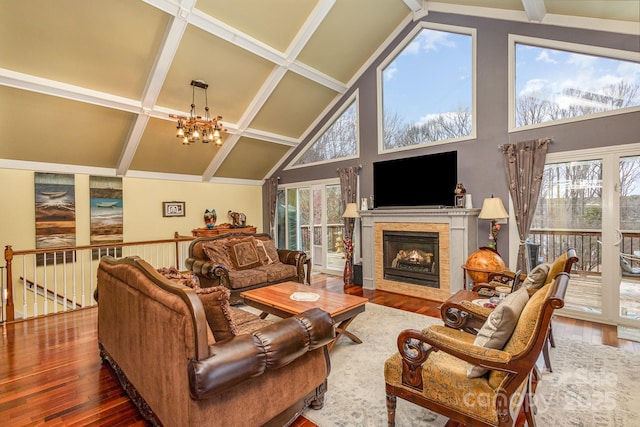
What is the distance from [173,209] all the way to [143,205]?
59cm

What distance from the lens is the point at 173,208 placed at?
6484mm

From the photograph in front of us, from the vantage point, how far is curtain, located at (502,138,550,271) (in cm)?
386

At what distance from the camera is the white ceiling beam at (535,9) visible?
140 inches

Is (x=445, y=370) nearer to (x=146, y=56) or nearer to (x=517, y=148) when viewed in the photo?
(x=517, y=148)

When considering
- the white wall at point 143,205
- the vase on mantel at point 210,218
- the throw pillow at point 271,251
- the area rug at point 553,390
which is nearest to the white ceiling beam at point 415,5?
the throw pillow at point 271,251

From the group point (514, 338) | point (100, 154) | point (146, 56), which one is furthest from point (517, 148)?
point (100, 154)

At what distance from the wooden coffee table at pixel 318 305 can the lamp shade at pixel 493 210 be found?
89.0 inches

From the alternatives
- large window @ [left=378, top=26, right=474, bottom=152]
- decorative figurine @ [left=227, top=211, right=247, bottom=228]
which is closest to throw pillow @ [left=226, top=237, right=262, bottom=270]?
decorative figurine @ [left=227, top=211, right=247, bottom=228]

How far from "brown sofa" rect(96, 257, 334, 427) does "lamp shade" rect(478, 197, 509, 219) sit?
3.09 metres

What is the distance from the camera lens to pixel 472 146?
179 inches

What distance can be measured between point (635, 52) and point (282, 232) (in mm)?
6686

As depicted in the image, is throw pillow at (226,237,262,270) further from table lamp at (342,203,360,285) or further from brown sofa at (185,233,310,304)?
table lamp at (342,203,360,285)

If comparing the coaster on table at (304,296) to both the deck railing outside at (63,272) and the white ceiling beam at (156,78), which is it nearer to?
the deck railing outside at (63,272)

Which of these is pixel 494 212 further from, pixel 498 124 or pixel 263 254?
pixel 263 254
